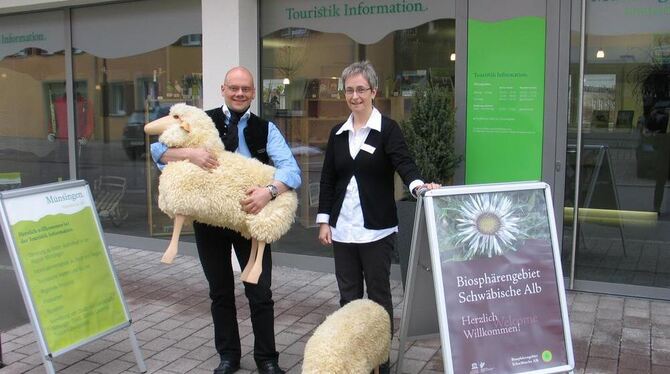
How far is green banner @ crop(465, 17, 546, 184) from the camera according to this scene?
5578mm

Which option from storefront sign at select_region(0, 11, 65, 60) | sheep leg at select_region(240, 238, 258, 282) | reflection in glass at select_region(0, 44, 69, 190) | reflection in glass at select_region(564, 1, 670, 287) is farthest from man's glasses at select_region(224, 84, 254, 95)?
storefront sign at select_region(0, 11, 65, 60)

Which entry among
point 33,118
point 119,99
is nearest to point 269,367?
point 119,99

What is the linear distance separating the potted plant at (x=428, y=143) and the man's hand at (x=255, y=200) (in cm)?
219

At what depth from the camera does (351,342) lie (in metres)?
3.19

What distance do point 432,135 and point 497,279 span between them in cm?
239

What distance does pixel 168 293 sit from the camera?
589 centimetres

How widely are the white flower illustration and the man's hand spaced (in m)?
1.05

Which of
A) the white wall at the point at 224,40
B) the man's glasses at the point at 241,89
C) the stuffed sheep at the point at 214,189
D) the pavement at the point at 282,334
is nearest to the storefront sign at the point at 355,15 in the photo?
the white wall at the point at 224,40

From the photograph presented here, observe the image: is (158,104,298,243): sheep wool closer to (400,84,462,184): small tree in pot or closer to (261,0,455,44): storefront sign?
(400,84,462,184): small tree in pot

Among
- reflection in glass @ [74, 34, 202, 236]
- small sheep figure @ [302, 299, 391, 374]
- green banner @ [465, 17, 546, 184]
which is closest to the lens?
small sheep figure @ [302, 299, 391, 374]

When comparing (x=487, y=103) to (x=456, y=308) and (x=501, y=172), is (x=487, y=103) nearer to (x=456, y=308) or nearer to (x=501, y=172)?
(x=501, y=172)

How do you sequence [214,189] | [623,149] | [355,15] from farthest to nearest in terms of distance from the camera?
[355,15], [623,149], [214,189]

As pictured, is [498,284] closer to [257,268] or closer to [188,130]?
[257,268]

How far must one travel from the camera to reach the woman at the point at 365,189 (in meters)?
3.55
